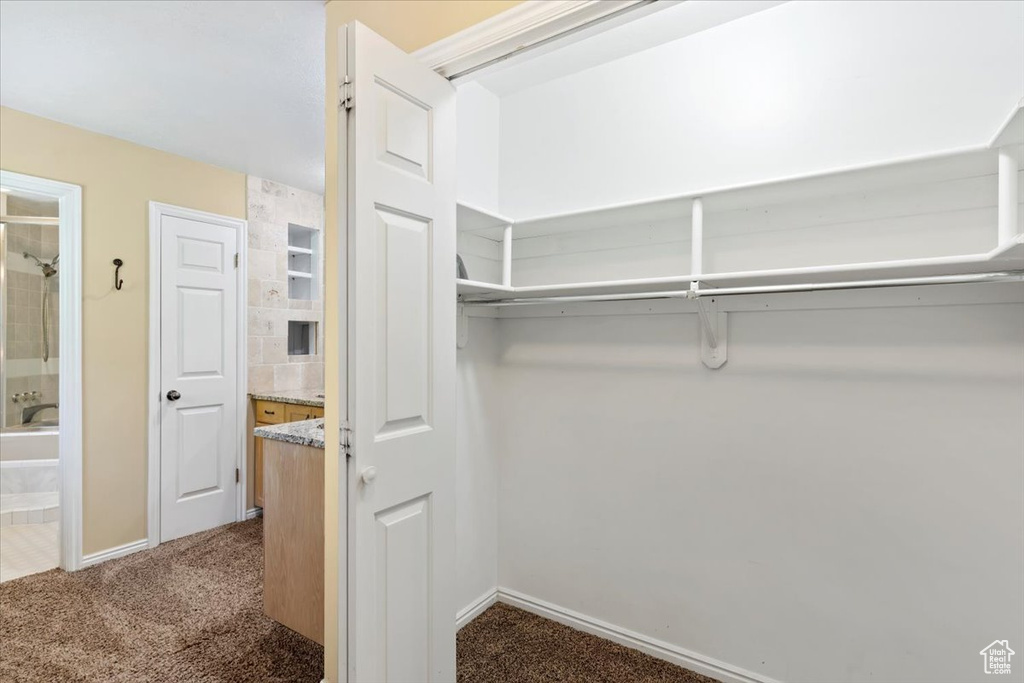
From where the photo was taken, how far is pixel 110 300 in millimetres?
2887

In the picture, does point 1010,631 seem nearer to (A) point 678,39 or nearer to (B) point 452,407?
(B) point 452,407

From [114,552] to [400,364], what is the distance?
2.83m

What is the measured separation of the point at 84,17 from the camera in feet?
6.01

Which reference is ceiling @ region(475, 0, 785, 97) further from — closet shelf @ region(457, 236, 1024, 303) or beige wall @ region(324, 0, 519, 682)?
closet shelf @ region(457, 236, 1024, 303)

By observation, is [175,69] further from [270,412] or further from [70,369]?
[270,412]

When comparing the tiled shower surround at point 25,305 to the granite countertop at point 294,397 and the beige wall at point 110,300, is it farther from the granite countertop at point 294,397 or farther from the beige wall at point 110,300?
the granite countertop at point 294,397

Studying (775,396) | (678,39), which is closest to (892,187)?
(775,396)

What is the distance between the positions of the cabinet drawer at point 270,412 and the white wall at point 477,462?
5.69ft

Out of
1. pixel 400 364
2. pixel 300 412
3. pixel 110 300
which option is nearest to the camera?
pixel 400 364

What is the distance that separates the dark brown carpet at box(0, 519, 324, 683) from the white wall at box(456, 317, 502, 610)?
71 centimetres

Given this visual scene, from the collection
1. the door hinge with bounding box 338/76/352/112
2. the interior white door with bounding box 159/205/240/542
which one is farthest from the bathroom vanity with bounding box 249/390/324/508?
the door hinge with bounding box 338/76/352/112

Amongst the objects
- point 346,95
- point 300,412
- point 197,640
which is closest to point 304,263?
point 300,412

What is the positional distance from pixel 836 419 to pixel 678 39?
157cm

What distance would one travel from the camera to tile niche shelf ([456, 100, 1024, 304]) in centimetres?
131
